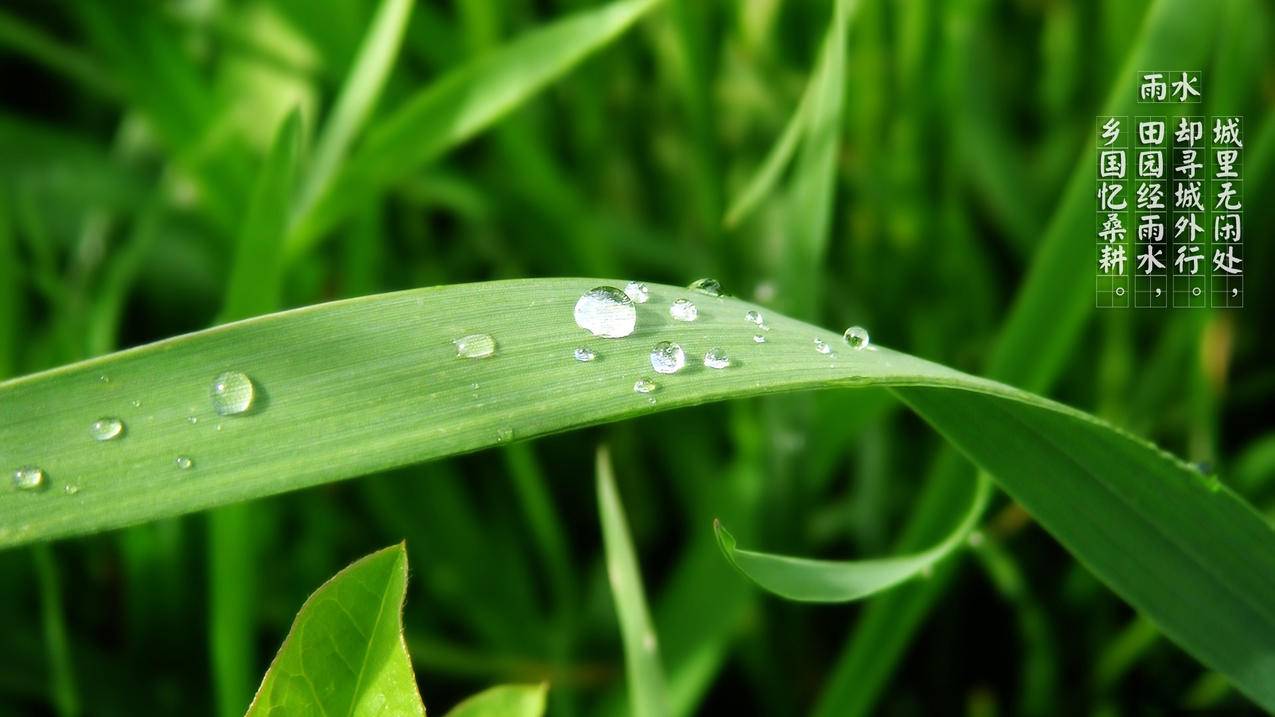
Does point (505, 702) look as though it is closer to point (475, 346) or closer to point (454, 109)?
point (475, 346)

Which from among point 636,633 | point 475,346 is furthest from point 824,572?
point 475,346

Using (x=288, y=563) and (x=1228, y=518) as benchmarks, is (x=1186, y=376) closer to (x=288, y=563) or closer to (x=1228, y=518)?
(x=1228, y=518)

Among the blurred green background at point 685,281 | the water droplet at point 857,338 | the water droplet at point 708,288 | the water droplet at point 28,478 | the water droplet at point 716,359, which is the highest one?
the water droplet at point 716,359

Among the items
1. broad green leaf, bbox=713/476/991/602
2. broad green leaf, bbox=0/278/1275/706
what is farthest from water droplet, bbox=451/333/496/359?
broad green leaf, bbox=713/476/991/602

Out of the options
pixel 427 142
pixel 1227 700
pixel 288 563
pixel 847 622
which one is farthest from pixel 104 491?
pixel 1227 700

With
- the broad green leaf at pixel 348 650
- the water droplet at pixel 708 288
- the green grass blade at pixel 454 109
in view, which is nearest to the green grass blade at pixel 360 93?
the green grass blade at pixel 454 109

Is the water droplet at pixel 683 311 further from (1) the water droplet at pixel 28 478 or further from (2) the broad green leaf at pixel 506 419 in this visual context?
(1) the water droplet at pixel 28 478
